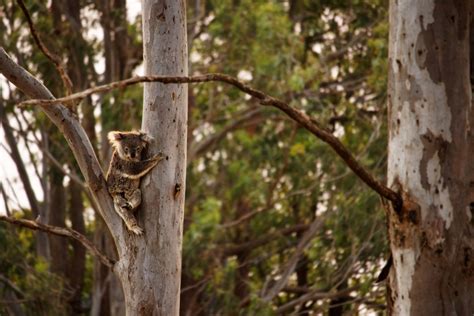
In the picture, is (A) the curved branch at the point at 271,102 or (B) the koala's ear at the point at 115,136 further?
(B) the koala's ear at the point at 115,136

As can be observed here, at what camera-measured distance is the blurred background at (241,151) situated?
1223 centimetres

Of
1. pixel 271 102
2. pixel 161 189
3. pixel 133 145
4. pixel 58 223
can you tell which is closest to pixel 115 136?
pixel 133 145

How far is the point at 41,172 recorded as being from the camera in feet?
46.4

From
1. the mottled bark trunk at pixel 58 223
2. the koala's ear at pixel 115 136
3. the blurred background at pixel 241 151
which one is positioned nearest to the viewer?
the koala's ear at pixel 115 136

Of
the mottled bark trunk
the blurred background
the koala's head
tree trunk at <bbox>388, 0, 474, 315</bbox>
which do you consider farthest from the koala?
the mottled bark trunk

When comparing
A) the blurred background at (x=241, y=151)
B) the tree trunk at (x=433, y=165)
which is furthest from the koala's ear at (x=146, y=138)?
the blurred background at (x=241, y=151)

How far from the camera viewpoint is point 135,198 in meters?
5.21

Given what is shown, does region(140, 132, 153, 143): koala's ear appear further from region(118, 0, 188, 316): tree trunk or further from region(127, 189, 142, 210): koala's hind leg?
→ region(127, 189, 142, 210): koala's hind leg

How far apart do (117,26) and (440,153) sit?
33.5ft

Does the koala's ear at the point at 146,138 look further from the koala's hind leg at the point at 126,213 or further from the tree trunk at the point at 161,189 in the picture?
the koala's hind leg at the point at 126,213

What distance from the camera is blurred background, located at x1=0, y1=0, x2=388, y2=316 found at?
1223 centimetres

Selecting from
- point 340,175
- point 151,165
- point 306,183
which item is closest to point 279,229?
point 306,183

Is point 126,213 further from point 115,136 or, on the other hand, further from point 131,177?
point 115,136

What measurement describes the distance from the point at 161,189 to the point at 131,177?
0.18 metres
